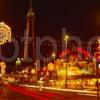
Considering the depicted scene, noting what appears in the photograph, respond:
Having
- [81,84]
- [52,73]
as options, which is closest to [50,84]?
[52,73]

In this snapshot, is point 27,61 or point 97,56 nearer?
point 97,56

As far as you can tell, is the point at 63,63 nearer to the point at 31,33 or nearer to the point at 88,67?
the point at 88,67

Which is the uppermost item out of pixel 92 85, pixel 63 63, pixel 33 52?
pixel 33 52

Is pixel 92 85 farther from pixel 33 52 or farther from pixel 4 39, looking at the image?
pixel 33 52

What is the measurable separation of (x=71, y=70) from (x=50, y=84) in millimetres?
6704

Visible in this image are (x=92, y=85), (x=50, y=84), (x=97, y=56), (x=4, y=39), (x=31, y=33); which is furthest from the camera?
(x=31, y=33)

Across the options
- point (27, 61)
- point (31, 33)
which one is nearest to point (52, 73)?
point (27, 61)

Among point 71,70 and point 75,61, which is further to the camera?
point 75,61

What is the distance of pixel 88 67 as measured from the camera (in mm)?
68375

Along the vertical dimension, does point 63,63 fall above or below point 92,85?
above

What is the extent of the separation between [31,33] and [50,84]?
359 ft

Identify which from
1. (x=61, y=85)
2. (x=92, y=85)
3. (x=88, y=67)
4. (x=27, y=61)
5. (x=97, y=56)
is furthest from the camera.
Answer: (x=27, y=61)

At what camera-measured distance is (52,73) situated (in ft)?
251

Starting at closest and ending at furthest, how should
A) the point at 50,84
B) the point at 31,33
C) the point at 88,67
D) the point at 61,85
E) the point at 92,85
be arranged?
1. the point at 92,85
2. the point at 61,85
3. the point at 88,67
4. the point at 50,84
5. the point at 31,33
